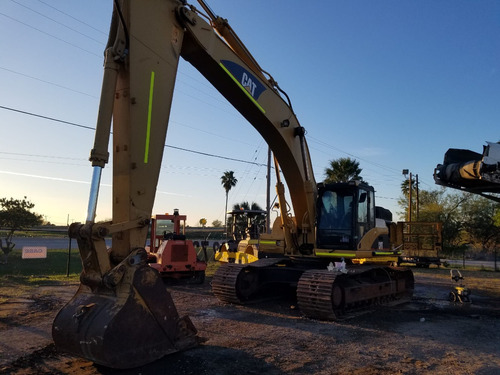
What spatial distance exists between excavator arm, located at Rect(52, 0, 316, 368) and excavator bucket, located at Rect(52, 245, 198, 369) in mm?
11

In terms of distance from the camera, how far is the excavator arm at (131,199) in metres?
4.47

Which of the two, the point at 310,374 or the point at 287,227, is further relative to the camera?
the point at 287,227

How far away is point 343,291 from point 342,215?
1791mm

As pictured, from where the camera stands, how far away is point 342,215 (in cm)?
953

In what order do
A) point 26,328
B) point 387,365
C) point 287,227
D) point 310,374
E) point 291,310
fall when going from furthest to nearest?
1. point 287,227
2. point 291,310
3. point 26,328
4. point 387,365
5. point 310,374

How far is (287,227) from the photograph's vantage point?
9.98 m

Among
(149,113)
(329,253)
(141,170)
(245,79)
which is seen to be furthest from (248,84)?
(329,253)

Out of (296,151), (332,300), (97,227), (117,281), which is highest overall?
(296,151)

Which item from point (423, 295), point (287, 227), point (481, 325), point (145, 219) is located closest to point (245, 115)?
point (287, 227)

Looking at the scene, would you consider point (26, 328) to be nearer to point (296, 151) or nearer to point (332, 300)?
point (332, 300)

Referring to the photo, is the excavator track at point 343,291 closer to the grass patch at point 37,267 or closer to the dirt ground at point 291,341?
the dirt ground at point 291,341

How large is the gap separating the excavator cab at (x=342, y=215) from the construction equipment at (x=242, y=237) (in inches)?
135

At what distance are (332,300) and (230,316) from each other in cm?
200

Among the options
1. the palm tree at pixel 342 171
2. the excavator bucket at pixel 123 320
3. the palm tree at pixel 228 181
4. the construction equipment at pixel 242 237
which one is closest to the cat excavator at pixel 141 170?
the excavator bucket at pixel 123 320
